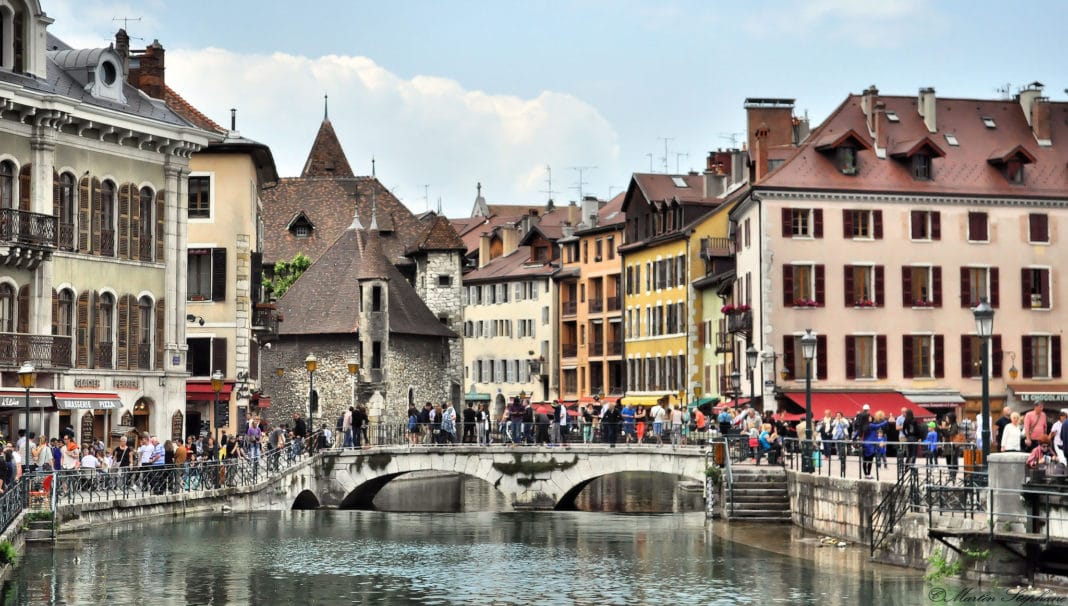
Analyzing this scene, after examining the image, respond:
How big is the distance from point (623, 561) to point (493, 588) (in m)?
5.78

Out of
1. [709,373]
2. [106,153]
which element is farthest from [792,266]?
[106,153]

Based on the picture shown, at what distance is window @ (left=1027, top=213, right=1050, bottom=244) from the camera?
68.0 metres

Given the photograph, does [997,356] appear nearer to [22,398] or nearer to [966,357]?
[966,357]

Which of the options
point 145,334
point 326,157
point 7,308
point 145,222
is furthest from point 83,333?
point 326,157

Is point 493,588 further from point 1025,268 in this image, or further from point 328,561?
point 1025,268

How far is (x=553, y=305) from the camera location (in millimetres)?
108688

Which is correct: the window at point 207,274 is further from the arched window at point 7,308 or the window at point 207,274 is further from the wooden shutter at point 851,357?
the wooden shutter at point 851,357

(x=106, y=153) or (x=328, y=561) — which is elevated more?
(x=106, y=153)

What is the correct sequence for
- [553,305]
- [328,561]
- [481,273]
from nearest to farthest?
[328,561] < [553,305] < [481,273]

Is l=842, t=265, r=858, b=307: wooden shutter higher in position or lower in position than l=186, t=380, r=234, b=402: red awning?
higher

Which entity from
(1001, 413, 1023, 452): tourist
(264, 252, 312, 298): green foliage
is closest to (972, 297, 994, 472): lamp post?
(1001, 413, 1023, 452): tourist

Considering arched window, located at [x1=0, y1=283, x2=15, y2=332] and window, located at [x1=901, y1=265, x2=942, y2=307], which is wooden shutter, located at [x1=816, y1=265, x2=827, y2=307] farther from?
arched window, located at [x1=0, y1=283, x2=15, y2=332]

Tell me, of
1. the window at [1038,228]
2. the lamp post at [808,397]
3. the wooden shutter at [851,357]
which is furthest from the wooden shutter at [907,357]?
the lamp post at [808,397]

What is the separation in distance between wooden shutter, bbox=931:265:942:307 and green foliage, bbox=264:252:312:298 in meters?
44.8
